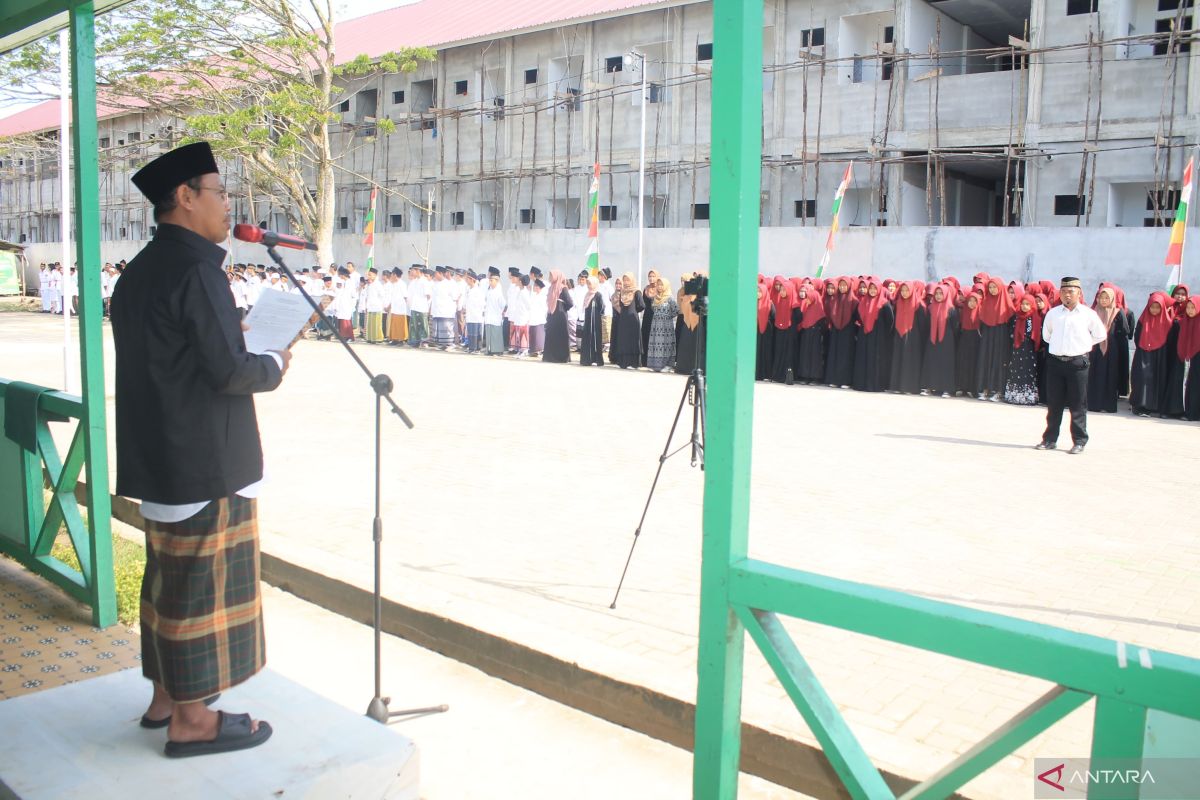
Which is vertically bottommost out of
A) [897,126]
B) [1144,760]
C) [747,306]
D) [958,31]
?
[1144,760]

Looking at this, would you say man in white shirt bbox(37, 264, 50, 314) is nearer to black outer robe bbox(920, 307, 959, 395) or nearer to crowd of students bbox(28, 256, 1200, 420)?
crowd of students bbox(28, 256, 1200, 420)

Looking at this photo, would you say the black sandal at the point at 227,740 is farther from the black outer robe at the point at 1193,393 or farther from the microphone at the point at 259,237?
the black outer robe at the point at 1193,393

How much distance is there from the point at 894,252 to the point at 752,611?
18.6 m

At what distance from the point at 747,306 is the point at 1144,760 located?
1205mm

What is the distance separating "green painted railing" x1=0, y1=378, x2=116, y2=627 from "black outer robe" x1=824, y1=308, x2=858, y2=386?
1206 centimetres

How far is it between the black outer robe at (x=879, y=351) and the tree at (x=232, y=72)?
15.7m

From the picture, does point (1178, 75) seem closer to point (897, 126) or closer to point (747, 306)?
point (897, 126)

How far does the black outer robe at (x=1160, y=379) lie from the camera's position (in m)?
12.8

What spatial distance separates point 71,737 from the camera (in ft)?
10.7

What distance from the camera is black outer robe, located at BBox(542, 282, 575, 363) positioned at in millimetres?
19000

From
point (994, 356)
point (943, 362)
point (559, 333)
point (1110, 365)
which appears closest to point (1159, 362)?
point (1110, 365)

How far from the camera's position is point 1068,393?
970 centimetres

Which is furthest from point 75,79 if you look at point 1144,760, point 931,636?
point 1144,760

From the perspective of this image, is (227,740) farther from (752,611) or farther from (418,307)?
(418,307)
